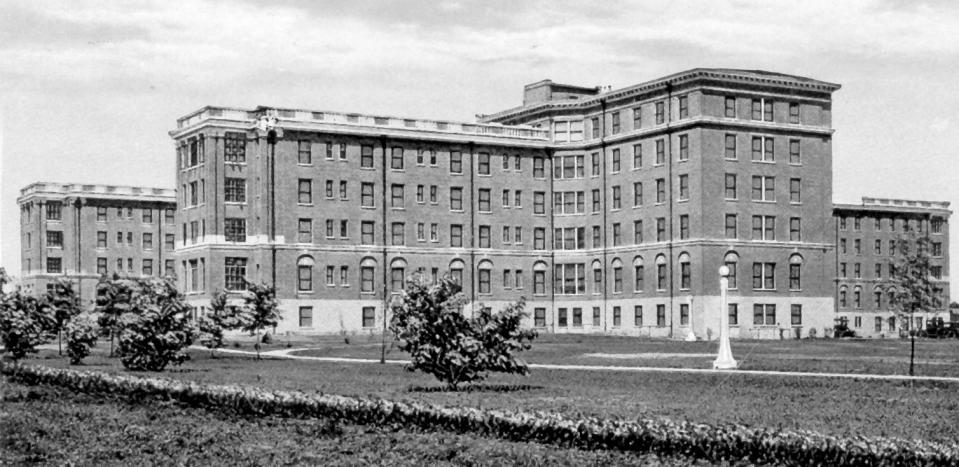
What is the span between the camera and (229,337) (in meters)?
84.1

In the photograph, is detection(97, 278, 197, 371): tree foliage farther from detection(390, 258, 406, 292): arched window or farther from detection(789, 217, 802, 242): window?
detection(789, 217, 802, 242): window

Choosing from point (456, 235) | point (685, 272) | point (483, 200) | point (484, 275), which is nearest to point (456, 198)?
Result: point (483, 200)

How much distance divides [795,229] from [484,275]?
22538mm

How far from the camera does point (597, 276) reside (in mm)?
97375

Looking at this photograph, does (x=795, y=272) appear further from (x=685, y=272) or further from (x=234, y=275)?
(x=234, y=275)

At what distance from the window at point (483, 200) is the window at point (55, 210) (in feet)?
187

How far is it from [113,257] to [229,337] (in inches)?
A: 2195

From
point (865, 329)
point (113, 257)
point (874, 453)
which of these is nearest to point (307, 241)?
point (113, 257)

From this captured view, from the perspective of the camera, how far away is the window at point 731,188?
8775cm

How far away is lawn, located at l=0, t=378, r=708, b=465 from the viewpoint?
18547mm

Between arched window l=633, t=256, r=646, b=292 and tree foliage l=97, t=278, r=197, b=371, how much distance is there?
171 feet

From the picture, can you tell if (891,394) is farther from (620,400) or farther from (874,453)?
(874,453)

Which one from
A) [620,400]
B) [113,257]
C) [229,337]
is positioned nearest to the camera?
[620,400]

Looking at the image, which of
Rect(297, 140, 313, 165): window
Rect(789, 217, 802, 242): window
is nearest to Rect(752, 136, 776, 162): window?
Rect(789, 217, 802, 242): window
